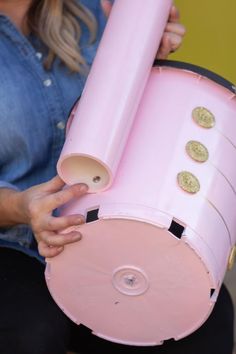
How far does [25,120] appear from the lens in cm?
147

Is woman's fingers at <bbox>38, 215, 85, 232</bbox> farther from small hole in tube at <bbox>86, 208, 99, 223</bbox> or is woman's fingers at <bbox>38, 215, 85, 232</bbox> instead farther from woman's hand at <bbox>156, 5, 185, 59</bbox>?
woman's hand at <bbox>156, 5, 185, 59</bbox>

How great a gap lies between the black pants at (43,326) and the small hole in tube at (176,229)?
0.33m

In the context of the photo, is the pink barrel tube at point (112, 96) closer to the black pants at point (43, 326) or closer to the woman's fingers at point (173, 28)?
the woman's fingers at point (173, 28)

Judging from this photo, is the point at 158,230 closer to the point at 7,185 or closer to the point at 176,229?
the point at 176,229

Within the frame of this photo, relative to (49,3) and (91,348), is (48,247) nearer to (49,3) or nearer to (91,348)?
(91,348)

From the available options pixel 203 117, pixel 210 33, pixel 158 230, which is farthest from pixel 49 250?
pixel 210 33

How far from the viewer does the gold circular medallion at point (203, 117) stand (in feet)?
4.20

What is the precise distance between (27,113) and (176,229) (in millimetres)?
422

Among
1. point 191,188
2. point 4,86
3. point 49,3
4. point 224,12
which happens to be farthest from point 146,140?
point 224,12

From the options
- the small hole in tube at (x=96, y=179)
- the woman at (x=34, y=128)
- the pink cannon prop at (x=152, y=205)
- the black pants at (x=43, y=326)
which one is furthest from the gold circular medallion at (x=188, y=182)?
the black pants at (x=43, y=326)

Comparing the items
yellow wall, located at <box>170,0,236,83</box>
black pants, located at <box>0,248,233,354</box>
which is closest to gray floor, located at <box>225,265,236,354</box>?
yellow wall, located at <box>170,0,236,83</box>

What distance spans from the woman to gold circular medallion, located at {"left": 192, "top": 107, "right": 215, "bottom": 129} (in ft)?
0.61

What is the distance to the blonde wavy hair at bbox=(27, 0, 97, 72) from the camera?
1549mm

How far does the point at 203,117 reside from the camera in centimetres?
129
